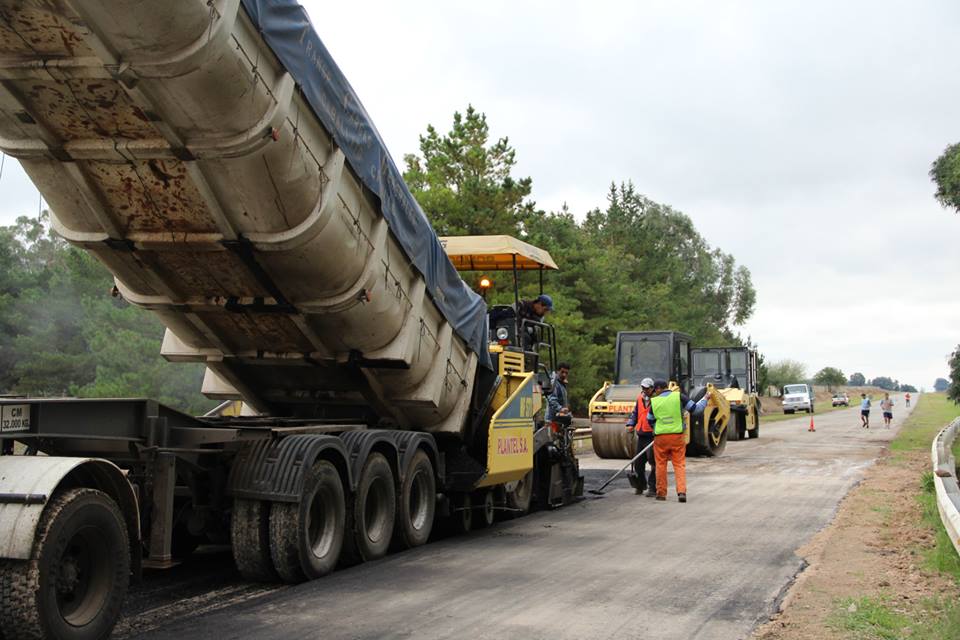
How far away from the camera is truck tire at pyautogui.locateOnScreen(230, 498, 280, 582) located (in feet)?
25.0

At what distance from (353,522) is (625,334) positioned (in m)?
15.1

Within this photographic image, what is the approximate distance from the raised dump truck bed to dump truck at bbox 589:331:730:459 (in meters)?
11.1

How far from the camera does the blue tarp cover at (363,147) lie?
6793 millimetres

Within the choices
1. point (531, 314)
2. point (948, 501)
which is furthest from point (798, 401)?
point (948, 501)

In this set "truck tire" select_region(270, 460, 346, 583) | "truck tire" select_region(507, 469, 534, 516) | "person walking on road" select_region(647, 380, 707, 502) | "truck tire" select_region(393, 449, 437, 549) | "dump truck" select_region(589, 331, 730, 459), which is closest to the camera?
"truck tire" select_region(270, 460, 346, 583)

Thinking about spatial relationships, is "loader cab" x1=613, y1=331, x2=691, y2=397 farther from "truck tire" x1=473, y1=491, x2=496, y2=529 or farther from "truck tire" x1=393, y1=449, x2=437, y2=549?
"truck tire" x1=393, y1=449, x2=437, y2=549

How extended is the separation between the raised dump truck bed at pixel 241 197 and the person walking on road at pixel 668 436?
434 centimetres

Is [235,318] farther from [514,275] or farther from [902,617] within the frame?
[902,617]

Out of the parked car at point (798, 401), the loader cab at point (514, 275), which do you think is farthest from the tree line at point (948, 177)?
the parked car at point (798, 401)

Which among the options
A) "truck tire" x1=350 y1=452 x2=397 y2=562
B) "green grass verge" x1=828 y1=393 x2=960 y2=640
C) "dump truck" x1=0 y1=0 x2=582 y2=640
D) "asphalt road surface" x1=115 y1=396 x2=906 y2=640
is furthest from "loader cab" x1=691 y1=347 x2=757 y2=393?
"green grass verge" x1=828 y1=393 x2=960 y2=640

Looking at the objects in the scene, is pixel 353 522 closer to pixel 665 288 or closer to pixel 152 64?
pixel 152 64

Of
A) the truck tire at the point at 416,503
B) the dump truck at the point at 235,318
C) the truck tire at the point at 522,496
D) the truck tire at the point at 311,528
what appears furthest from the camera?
the truck tire at the point at 522,496

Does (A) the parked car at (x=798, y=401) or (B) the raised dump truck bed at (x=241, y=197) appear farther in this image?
(A) the parked car at (x=798, y=401)

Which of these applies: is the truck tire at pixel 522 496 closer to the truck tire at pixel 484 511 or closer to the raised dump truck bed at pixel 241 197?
the truck tire at pixel 484 511
